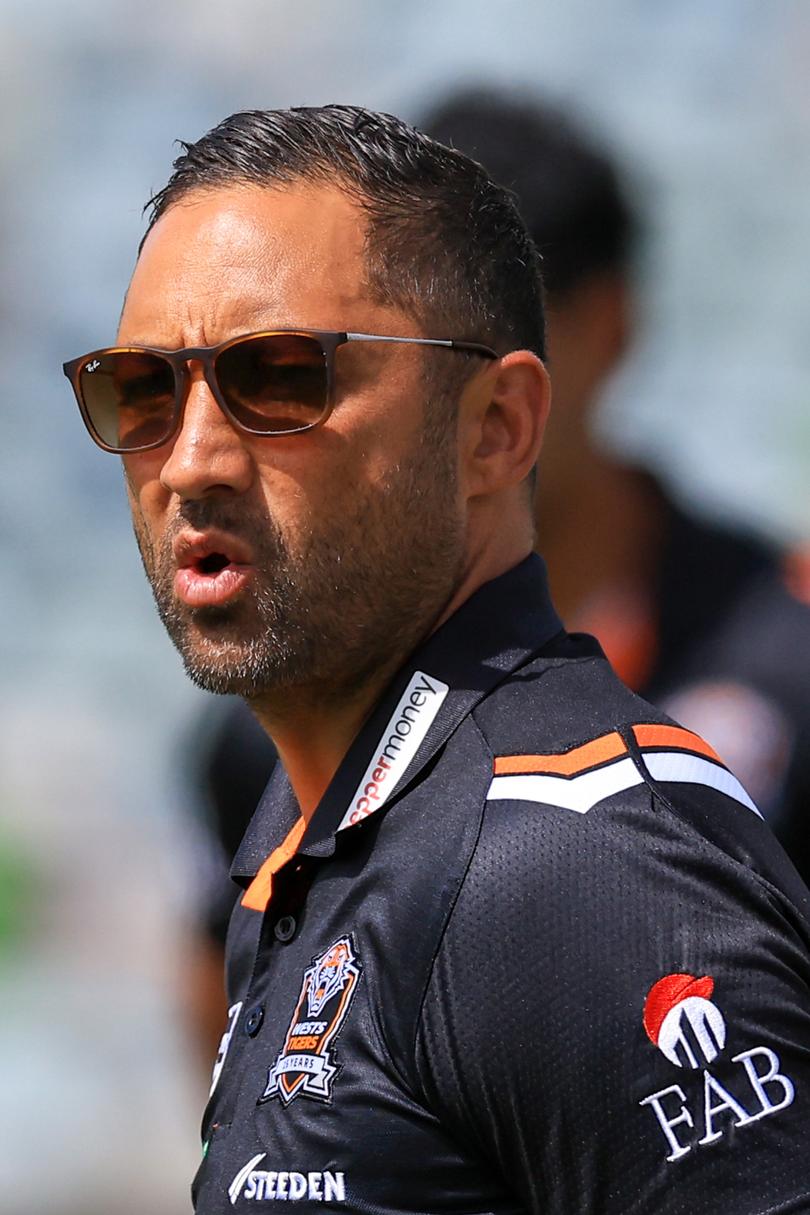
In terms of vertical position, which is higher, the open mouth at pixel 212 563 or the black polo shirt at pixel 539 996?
the open mouth at pixel 212 563

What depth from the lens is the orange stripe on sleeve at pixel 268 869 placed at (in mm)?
2066

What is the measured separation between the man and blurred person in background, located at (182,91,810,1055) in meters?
0.94

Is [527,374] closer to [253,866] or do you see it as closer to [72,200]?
[253,866]

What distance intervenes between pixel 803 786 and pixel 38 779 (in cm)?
229

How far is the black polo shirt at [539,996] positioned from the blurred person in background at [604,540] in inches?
44.2

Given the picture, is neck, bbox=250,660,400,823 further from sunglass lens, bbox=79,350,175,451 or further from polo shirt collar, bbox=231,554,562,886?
sunglass lens, bbox=79,350,175,451

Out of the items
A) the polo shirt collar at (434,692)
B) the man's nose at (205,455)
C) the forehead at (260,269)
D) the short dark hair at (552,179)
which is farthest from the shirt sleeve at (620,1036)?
the short dark hair at (552,179)

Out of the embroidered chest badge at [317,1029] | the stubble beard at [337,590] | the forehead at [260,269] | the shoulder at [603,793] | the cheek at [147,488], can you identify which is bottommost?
the embroidered chest badge at [317,1029]

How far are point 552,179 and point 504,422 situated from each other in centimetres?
141

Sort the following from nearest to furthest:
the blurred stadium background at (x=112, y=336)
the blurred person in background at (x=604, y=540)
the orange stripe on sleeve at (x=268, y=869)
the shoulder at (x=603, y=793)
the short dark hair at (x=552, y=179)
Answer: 1. the shoulder at (x=603, y=793)
2. the orange stripe on sleeve at (x=268, y=869)
3. the blurred person in background at (x=604, y=540)
4. the short dark hair at (x=552, y=179)
5. the blurred stadium background at (x=112, y=336)

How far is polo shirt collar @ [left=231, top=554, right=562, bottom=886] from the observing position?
5.83 ft

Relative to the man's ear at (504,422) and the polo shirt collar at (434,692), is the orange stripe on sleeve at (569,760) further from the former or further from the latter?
the man's ear at (504,422)

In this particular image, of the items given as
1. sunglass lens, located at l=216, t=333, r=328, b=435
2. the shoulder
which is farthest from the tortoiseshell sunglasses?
the shoulder

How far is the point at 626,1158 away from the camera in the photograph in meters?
1.44
